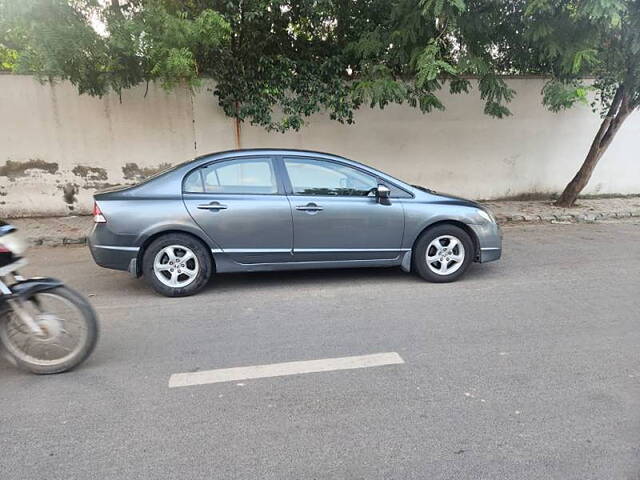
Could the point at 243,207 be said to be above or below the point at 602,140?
below

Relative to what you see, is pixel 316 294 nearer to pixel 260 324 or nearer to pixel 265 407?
pixel 260 324

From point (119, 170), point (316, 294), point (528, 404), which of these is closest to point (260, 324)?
point (316, 294)

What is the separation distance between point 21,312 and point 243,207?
214 centimetres

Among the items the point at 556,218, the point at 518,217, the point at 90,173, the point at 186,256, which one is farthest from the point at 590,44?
the point at 90,173

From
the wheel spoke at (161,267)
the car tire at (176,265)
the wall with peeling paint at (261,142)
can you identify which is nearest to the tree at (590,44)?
the wall with peeling paint at (261,142)

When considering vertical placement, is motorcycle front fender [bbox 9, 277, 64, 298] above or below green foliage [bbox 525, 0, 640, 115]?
below

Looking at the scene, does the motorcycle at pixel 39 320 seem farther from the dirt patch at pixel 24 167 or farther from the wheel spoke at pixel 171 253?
the dirt patch at pixel 24 167

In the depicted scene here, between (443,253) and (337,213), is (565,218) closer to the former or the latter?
(443,253)

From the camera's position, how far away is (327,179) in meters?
4.80

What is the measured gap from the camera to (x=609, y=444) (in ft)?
7.90

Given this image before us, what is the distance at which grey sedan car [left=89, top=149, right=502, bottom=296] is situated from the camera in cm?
448

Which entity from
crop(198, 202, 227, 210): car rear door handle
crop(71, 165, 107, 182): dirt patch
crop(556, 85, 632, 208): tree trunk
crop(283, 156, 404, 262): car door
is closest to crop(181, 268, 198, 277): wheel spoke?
crop(198, 202, 227, 210): car rear door handle

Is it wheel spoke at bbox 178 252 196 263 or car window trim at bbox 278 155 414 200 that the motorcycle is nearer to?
wheel spoke at bbox 178 252 196 263

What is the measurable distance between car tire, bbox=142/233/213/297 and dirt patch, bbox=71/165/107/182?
16.6 feet
